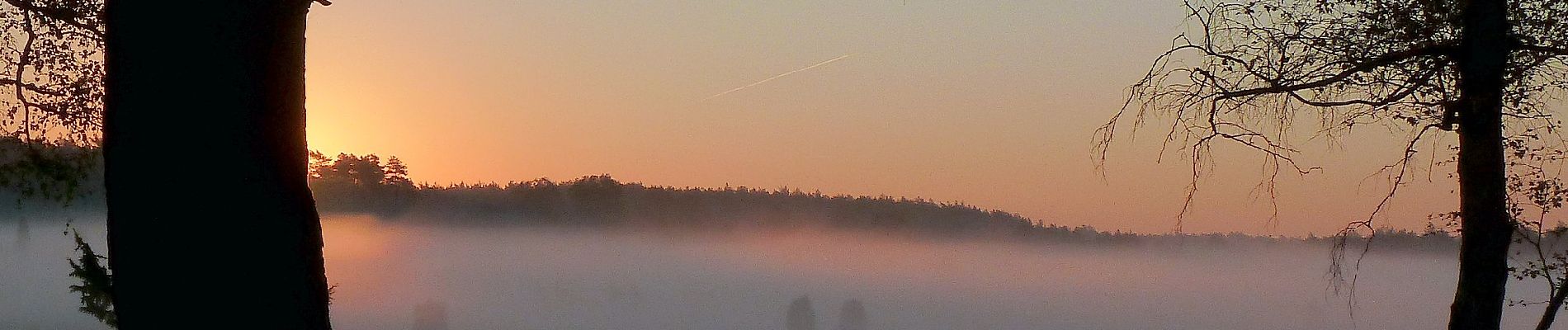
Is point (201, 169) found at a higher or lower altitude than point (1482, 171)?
lower

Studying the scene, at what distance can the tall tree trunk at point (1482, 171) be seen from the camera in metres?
10.6

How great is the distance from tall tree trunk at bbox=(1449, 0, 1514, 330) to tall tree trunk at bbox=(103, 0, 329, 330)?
8.90 meters

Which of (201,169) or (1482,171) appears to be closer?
(201,169)

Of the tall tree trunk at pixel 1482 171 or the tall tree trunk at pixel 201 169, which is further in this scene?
the tall tree trunk at pixel 1482 171

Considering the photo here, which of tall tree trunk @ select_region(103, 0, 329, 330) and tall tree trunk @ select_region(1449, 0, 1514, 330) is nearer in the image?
tall tree trunk @ select_region(103, 0, 329, 330)

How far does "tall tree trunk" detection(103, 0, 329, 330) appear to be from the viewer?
6.45 metres

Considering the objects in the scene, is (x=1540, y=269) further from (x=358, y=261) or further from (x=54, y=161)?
(x=358, y=261)

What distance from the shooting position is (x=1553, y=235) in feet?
41.7

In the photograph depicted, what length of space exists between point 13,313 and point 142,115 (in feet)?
581

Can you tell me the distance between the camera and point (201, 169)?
253 inches

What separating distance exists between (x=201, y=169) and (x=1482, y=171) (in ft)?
31.2

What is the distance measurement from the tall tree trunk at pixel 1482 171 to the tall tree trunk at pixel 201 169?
8897 millimetres

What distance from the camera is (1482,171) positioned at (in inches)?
427

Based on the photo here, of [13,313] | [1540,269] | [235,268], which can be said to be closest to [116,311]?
[235,268]
